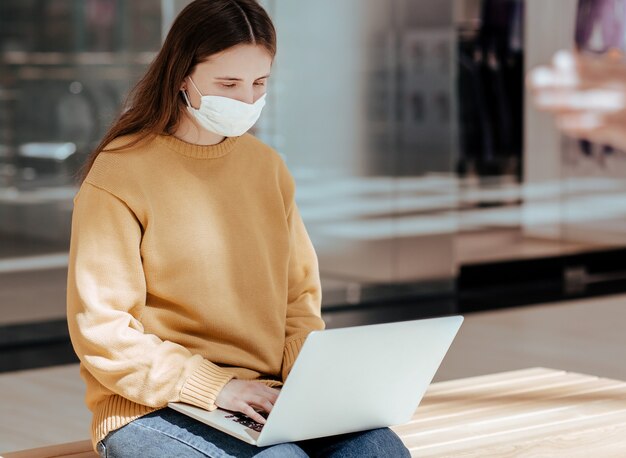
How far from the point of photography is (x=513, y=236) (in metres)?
8.74

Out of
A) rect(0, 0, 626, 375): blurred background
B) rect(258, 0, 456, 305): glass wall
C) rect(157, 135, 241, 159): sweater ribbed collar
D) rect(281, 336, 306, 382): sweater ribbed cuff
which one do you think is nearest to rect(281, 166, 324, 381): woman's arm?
rect(281, 336, 306, 382): sweater ribbed cuff

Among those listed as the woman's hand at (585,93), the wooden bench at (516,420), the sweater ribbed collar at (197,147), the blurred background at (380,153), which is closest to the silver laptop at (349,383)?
the wooden bench at (516,420)

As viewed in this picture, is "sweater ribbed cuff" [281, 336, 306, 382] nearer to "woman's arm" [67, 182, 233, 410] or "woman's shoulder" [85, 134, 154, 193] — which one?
"woman's arm" [67, 182, 233, 410]

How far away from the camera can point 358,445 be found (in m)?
2.27

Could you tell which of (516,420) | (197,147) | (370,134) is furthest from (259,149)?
(370,134)

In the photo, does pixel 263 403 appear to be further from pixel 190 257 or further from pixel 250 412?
pixel 190 257

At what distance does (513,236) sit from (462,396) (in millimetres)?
5594

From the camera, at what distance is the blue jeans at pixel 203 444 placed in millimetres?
2156

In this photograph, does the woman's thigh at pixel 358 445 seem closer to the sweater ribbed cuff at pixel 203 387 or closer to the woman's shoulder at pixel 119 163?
the sweater ribbed cuff at pixel 203 387

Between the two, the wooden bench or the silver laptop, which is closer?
the silver laptop

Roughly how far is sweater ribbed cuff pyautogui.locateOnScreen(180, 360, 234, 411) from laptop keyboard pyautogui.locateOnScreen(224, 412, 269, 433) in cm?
4

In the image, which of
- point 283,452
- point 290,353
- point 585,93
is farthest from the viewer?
point 585,93

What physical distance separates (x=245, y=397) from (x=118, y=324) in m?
0.28

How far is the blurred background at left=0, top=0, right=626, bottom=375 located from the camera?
626cm
